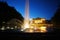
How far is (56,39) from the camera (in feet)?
49.6

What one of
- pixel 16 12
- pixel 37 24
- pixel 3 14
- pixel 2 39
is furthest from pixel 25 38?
pixel 16 12

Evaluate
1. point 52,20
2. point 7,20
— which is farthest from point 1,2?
point 52,20

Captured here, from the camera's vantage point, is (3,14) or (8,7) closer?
(3,14)

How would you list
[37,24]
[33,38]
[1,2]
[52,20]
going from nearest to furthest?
[33,38]
[37,24]
[1,2]
[52,20]

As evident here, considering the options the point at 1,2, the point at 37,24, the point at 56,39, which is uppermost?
the point at 1,2

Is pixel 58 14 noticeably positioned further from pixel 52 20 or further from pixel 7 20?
pixel 7 20

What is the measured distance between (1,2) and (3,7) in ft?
4.69

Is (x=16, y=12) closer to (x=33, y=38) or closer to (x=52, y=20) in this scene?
(x=52, y=20)

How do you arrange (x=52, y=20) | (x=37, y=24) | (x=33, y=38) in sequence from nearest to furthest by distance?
(x=33, y=38) < (x=37, y=24) < (x=52, y=20)

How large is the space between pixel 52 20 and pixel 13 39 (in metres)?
42.8

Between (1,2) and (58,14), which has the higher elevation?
(1,2)

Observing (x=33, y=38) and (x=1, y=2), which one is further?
(x=1, y=2)

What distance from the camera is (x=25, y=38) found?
15031mm

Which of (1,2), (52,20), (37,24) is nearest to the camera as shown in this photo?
(37,24)
